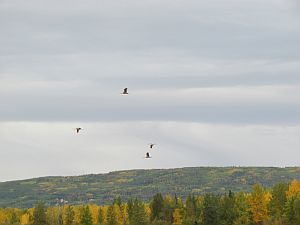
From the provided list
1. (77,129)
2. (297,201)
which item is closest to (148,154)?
(77,129)

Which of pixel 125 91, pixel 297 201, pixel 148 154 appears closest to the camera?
pixel 125 91

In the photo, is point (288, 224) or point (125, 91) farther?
point (288, 224)

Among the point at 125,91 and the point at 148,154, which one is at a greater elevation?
the point at 125,91

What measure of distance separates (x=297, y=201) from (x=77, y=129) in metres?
91.6

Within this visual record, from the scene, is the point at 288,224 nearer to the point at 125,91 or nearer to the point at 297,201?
the point at 297,201

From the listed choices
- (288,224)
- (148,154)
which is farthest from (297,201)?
(148,154)

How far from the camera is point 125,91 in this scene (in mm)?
110875

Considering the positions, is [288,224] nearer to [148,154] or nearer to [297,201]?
[297,201]

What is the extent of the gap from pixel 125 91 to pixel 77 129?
1043 centimetres

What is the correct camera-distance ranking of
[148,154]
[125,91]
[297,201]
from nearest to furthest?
[125,91] → [148,154] → [297,201]

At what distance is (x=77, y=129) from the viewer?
116625mm

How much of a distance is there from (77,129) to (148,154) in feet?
35.7

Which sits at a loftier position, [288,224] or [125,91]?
[125,91]

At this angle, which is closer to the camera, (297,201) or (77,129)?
(77,129)
